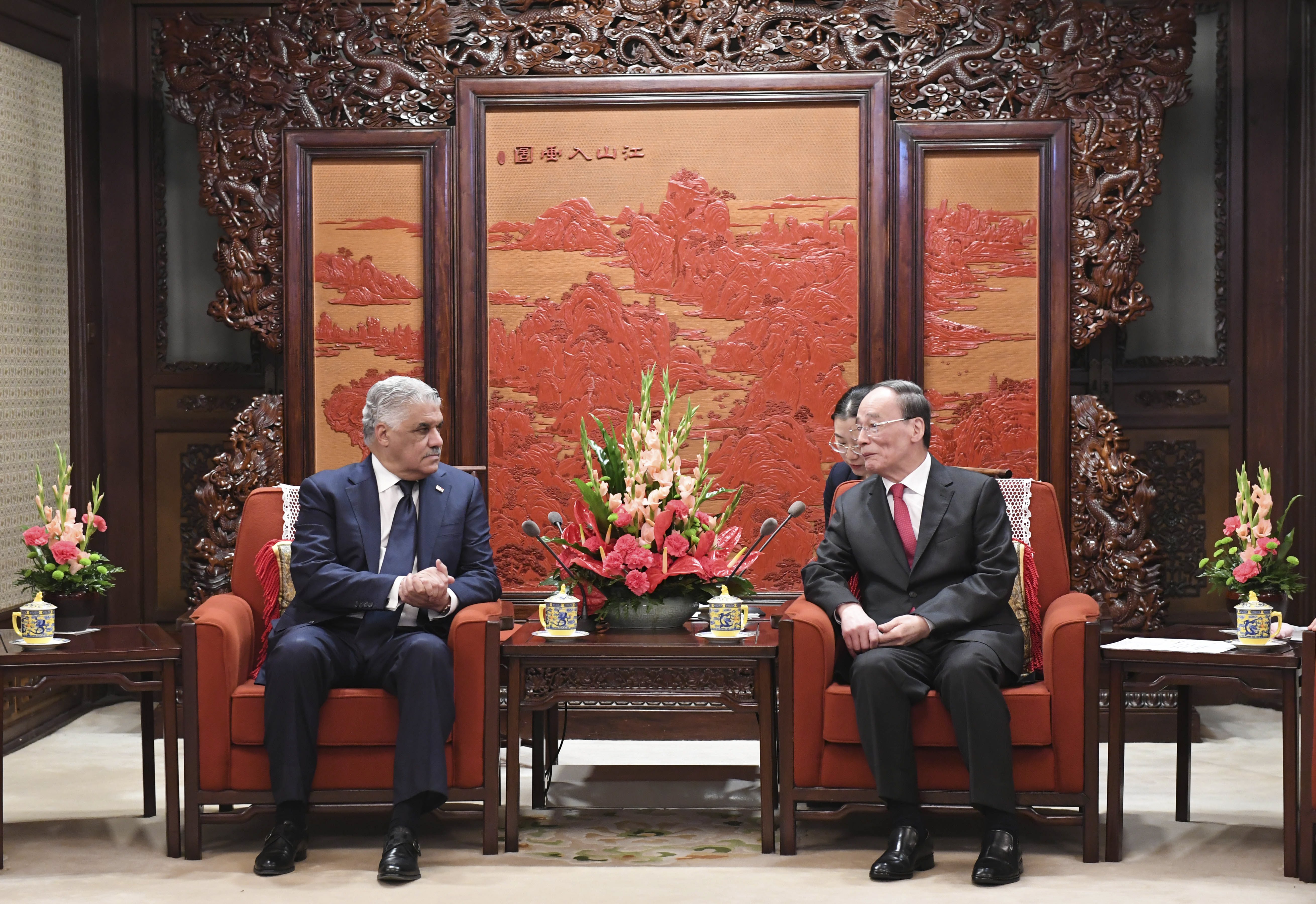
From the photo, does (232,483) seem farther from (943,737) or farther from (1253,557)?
(1253,557)

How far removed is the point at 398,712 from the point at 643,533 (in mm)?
737

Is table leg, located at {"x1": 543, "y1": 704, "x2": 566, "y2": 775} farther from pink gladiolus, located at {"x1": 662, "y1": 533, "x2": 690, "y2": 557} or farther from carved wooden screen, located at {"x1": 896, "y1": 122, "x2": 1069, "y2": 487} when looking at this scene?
carved wooden screen, located at {"x1": 896, "y1": 122, "x2": 1069, "y2": 487}

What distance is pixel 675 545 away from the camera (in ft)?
11.5

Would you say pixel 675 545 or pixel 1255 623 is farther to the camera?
pixel 675 545

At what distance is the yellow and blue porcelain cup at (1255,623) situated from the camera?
10.8ft

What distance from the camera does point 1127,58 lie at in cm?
473

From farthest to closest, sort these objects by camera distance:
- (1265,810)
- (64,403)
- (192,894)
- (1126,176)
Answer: (64,403) → (1126,176) → (1265,810) → (192,894)

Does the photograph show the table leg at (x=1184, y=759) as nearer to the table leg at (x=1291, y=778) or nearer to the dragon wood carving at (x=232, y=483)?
the table leg at (x=1291, y=778)

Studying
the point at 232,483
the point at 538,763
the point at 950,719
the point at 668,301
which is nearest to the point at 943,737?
the point at 950,719

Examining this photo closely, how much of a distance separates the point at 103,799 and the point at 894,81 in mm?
3373

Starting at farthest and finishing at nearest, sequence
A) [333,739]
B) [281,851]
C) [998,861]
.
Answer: [333,739] < [281,851] < [998,861]

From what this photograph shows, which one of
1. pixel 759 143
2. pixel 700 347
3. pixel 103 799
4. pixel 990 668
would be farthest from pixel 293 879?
pixel 759 143

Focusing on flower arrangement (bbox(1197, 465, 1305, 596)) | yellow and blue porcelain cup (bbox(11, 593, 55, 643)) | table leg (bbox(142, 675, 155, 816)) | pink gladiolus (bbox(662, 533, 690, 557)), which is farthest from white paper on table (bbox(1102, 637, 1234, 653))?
yellow and blue porcelain cup (bbox(11, 593, 55, 643))

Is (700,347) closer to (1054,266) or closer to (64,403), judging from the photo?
(1054,266)
